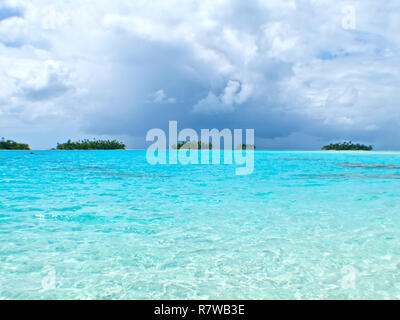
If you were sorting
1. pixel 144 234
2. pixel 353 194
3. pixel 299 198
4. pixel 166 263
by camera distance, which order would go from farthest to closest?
pixel 353 194 → pixel 299 198 → pixel 144 234 → pixel 166 263

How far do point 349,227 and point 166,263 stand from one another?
5.38 meters

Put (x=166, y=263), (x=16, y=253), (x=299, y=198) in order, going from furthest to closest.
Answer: (x=299, y=198) → (x=16, y=253) → (x=166, y=263)

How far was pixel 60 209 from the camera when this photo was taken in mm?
10547

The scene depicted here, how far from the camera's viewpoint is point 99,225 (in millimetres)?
8242

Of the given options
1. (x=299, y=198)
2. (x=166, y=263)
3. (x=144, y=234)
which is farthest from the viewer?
(x=299, y=198)

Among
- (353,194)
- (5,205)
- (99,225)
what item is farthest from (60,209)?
(353,194)

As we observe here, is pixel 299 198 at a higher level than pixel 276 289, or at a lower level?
higher

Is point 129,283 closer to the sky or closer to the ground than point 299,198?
closer to the ground

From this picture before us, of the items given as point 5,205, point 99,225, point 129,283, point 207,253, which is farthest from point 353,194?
point 5,205

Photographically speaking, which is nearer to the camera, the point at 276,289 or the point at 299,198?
the point at 276,289

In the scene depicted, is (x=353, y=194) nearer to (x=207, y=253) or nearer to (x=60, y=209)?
(x=207, y=253)

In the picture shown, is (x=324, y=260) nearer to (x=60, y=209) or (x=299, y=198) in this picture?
(x=299, y=198)
